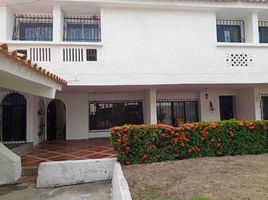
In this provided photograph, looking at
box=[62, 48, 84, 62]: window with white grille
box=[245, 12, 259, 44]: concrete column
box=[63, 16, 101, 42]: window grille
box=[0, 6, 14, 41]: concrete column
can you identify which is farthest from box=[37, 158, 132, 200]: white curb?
box=[245, 12, 259, 44]: concrete column

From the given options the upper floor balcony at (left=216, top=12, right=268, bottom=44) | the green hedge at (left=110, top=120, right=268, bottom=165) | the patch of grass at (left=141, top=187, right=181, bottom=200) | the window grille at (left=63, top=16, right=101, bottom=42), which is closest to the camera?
the patch of grass at (left=141, top=187, right=181, bottom=200)

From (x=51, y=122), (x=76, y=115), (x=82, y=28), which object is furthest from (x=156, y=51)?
(x=51, y=122)

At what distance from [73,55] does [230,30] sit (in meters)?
8.22

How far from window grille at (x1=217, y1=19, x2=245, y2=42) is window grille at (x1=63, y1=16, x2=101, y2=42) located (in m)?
6.33

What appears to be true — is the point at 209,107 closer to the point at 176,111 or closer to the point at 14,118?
the point at 176,111

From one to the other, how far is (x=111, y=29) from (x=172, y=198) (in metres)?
7.76

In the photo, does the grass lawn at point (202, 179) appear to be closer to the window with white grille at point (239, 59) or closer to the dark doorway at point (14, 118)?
the window with white grille at point (239, 59)

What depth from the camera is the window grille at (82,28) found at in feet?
36.3

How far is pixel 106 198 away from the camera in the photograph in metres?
6.58

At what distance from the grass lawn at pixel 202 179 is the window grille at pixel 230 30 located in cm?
694

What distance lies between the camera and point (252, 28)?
1130 cm

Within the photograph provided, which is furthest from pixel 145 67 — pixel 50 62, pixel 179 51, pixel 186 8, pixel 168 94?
pixel 168 94

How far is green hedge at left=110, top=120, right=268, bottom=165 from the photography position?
7.44 metres

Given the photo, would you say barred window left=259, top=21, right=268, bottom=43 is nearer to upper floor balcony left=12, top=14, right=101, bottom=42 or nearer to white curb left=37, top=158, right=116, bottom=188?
upper floor balcony left=12, top=14, right=101, bottom=42
